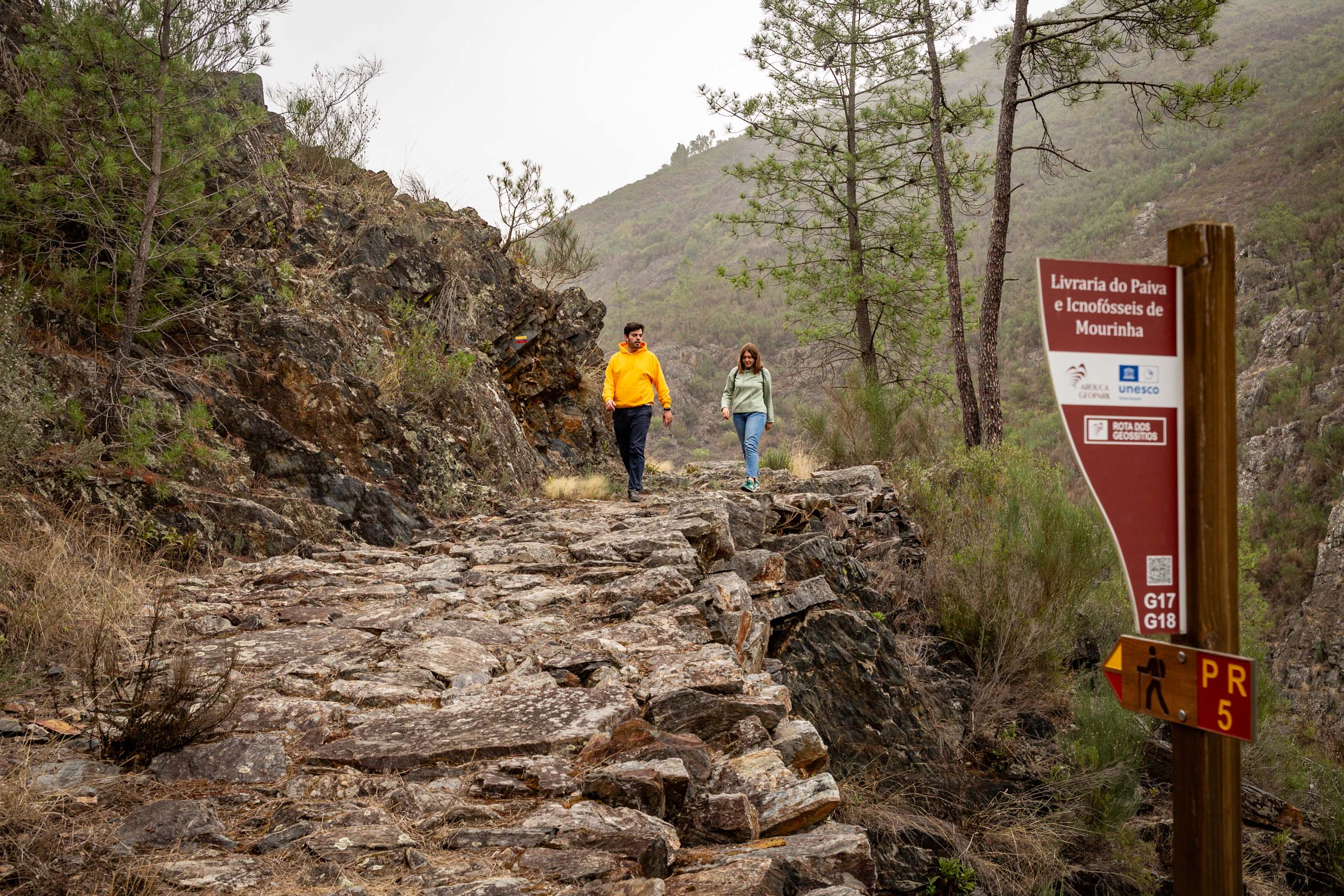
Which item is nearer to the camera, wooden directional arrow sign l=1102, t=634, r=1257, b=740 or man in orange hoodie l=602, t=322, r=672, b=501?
wooden directional arrow sign l=1102, t=634, r=1257, b=740

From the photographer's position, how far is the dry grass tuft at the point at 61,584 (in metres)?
3.97

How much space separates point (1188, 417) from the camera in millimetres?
2463

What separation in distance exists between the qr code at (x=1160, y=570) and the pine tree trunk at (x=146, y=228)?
675 centimetres

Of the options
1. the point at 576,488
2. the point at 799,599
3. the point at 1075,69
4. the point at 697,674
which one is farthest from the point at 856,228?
the point at 697,674

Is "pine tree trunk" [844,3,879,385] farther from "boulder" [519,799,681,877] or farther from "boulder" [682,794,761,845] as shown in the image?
"boulder" [519,799,681,877]

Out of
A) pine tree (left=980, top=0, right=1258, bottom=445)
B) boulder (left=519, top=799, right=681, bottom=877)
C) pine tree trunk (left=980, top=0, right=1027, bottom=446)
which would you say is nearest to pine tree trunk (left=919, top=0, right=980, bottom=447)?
pine tree (left=980, top=0, right=1258, bottom=445)

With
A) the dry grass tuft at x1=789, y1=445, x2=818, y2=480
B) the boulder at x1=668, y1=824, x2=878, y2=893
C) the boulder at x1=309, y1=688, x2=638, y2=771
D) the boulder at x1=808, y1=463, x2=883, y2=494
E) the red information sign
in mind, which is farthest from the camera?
the dry grass tuft at x1=789, y1=445, x2=818, y2=480

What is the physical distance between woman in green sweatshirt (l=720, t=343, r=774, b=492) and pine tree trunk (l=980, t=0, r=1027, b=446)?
4209 millimetres

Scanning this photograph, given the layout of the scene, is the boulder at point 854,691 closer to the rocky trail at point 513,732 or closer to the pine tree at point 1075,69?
the rocky trail at point 513,732

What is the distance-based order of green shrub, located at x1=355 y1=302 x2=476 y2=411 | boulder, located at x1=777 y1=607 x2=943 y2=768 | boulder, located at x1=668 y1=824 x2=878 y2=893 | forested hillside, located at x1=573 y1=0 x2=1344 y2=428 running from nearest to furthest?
boulder, located at x1=668 y1=824 x2=878 y2=893 < boulder, located at x1=777 y1=607 x2=943 y2=768 < green shrub, located at x1=355 y1=302 x2=476 y2=411 < forested hillside, located at x1=573 y1=0 x2=1344 y2=428

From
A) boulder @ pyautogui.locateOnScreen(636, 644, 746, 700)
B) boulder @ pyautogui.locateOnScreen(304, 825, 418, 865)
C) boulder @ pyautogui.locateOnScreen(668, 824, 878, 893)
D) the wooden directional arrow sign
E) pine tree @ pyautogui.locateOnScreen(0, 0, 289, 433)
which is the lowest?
boulder @ pyautogui.locateOnScreen(668, 824, 878, 893)

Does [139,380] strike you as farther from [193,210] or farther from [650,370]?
[650,370]

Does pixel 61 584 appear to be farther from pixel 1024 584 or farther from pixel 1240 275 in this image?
pixel 1240 275

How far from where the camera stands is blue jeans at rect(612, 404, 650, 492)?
9.71 metres
